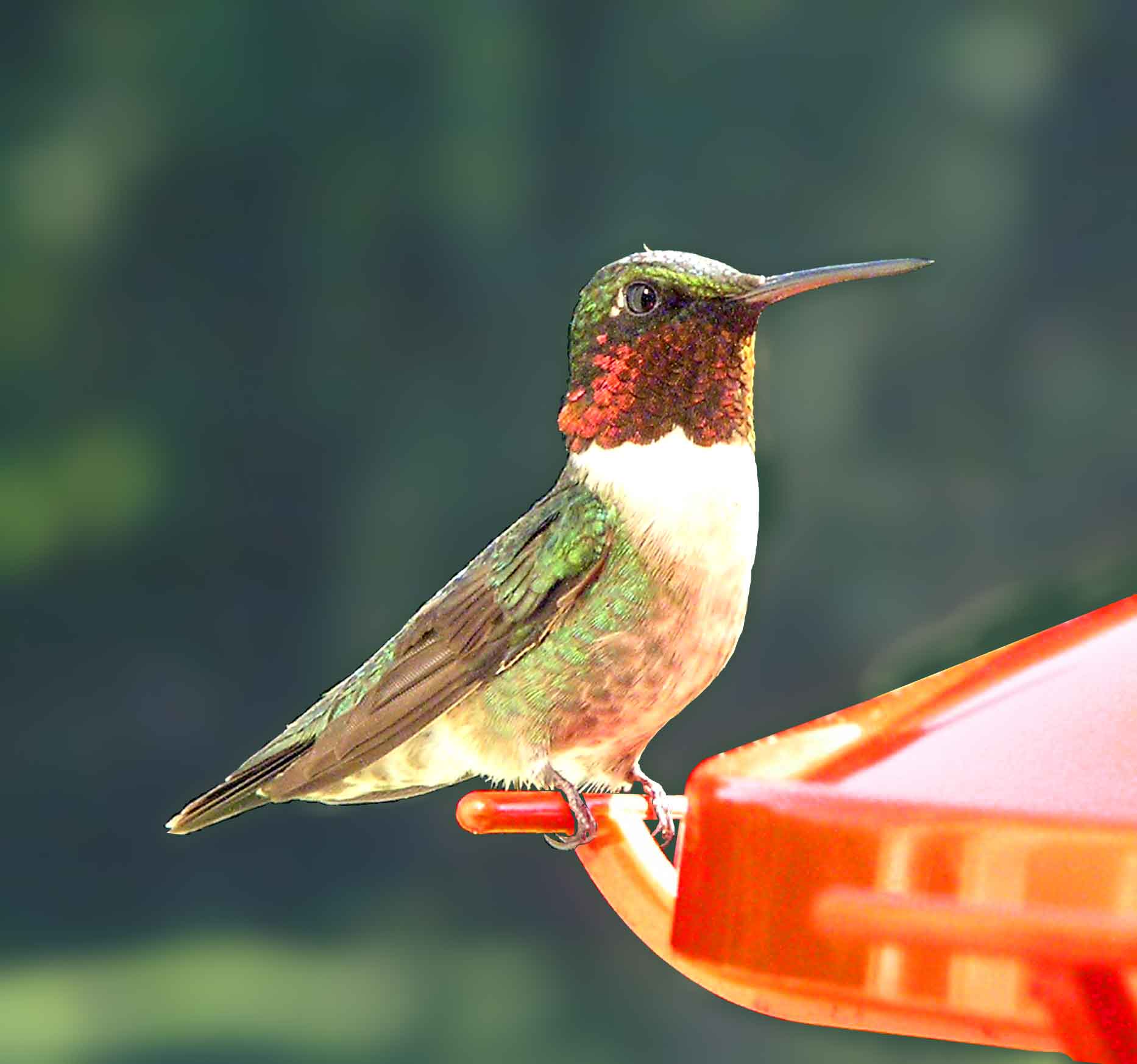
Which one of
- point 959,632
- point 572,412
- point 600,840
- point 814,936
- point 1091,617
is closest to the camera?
point 814,936

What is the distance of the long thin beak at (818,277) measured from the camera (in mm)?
1267

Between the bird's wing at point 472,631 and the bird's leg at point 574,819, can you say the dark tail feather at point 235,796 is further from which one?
the bird's leg at point 574,819

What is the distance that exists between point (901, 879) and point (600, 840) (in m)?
0.52

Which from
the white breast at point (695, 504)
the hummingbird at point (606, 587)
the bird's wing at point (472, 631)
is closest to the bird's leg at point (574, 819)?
the hummingbird at point (606, 587)

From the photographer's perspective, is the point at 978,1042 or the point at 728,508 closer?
the point at 978,1042

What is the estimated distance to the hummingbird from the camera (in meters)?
1.52

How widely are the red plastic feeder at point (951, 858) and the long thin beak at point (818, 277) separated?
292mm

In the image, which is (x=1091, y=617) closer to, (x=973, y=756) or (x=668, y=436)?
(x=973, y=756)

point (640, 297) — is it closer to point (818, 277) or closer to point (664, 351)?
point (664, 351)

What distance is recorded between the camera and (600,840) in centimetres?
145

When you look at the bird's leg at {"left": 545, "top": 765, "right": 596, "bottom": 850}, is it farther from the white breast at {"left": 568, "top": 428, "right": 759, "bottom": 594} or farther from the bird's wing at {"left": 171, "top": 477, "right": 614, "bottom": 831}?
the white breast at {"left": 568, "top": 428, "right": 759, "bottom": 594}

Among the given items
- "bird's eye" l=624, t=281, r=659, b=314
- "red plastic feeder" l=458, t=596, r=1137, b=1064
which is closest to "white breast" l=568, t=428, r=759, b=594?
"bird's eye" l=624, t=281, r=659, b=314

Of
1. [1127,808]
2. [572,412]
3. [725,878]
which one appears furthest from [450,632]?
[1127,808]

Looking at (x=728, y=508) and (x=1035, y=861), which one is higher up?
(x=728, y=508)
